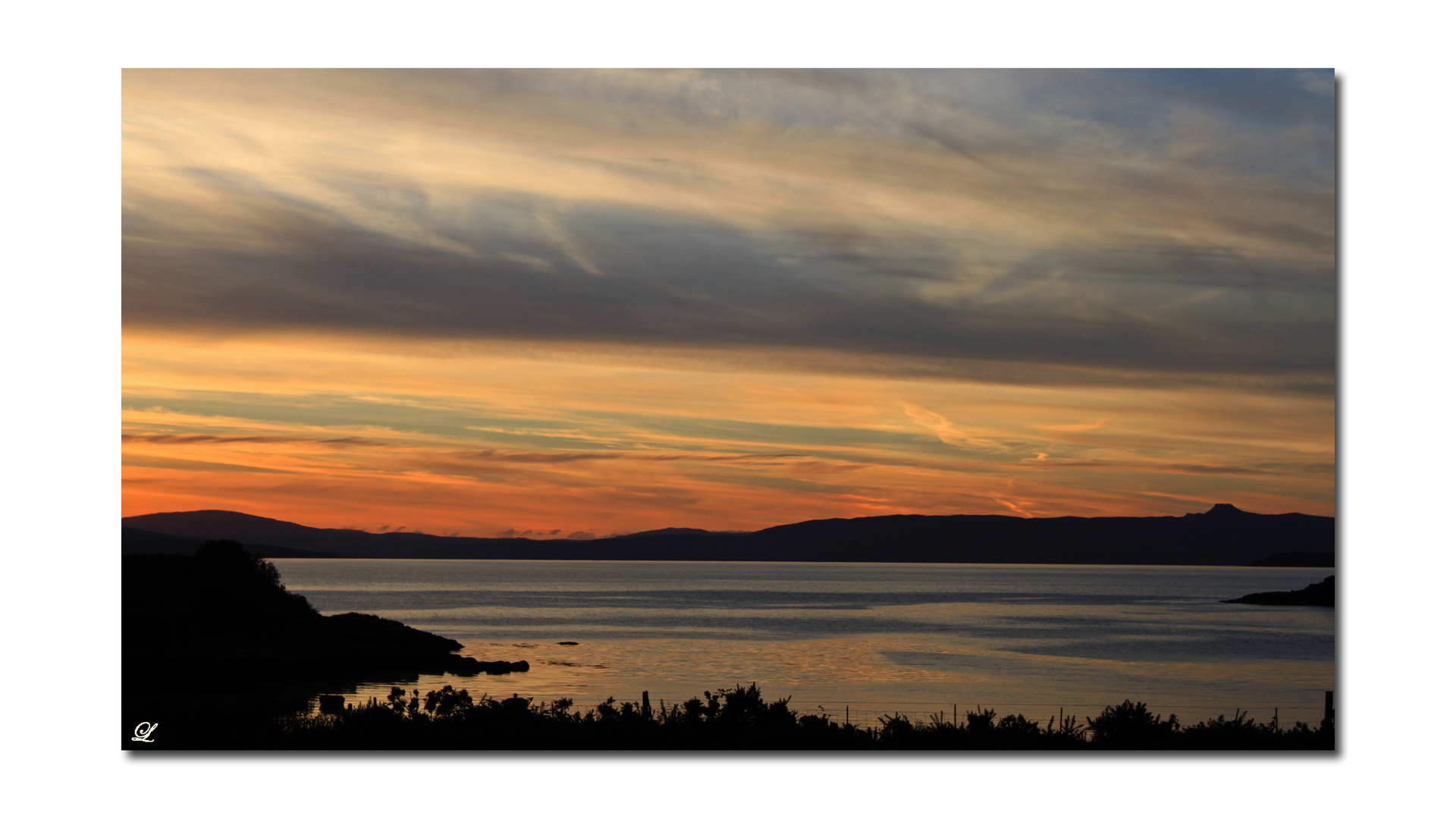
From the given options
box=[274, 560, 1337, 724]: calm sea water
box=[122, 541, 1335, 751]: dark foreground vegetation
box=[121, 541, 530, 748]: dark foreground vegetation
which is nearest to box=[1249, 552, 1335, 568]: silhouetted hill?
box=[274, 560, 1337, 724]: calm sea water

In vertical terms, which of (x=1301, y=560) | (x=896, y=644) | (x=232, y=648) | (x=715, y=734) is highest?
(x=1301, y=560)

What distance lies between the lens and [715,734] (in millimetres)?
9172

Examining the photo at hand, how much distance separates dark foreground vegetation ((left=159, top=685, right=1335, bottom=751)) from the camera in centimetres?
880

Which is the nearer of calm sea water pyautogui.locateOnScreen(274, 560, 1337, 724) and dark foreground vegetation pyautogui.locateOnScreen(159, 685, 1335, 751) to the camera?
dark foreground vegetation pyautogui.locateOnScreen(159, 685, 1335, 751)

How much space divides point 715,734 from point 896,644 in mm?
38471

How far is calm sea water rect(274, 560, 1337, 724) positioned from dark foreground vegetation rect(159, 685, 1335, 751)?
4.18 ft

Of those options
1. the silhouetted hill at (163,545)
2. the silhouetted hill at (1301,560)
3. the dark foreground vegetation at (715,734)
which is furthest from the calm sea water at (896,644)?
the silhouetted hill at (163,545)

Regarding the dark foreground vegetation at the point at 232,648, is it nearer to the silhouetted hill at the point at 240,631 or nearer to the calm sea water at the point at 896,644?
the silhouetted hill at the point at 240,631

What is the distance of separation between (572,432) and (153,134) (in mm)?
5725

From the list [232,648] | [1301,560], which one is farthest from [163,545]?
[1301,560]

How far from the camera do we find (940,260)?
10.9 metres

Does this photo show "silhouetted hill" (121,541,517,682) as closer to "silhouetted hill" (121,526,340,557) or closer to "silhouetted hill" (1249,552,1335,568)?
"silhouetted hill" (121,526,340,557)

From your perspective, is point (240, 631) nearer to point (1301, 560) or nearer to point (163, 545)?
point (163, 545)

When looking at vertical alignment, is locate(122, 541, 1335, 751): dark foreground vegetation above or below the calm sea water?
above
